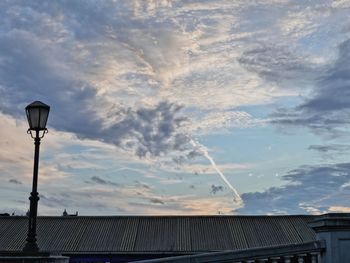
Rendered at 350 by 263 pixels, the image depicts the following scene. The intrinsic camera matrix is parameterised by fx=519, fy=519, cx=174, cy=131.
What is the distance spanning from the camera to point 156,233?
37.7 m

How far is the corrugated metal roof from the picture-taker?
116 feet

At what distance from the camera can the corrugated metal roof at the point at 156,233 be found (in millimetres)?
35500

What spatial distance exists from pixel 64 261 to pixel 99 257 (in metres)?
24.2

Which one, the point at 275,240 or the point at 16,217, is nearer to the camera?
the point at 275,240

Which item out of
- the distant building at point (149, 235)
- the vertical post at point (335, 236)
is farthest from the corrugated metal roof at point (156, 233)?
the vertical post at point (335, 236)

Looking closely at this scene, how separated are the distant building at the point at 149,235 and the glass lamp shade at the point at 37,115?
2183 centimetres

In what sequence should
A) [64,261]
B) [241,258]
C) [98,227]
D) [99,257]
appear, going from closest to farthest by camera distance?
1. [241,258]
2. [64,261]
3. [99,257]
4. [98,227]

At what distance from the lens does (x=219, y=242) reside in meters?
36.2

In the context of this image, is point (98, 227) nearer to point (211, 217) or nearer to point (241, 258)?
point (211, 217)

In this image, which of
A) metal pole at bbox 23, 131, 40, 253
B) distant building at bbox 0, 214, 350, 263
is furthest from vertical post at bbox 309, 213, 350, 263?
distant building at bbox 0, 214, 350, 263

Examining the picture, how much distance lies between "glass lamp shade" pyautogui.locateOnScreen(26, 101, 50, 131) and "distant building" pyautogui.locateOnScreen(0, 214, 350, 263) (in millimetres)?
21827

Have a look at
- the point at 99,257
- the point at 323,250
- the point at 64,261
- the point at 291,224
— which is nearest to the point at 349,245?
the point at 323,250

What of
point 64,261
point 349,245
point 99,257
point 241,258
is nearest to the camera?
point 241,258

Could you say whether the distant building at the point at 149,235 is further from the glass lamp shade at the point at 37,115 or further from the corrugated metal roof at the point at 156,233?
the glass lamp shade at the point at 37,115
